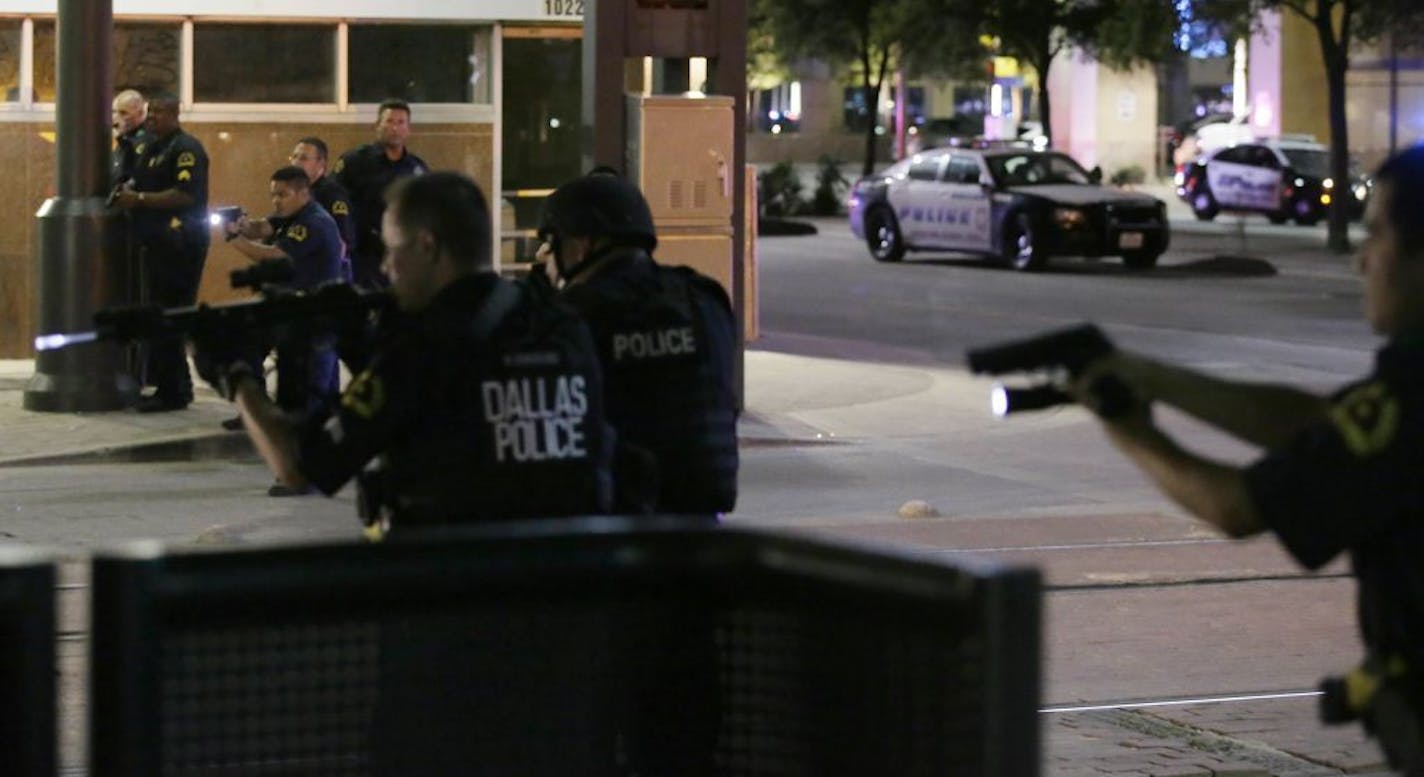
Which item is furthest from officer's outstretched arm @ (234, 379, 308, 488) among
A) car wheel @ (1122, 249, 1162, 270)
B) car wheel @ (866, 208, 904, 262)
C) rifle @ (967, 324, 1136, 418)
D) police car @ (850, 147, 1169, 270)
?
car wheel @ (866, 208, 904, 262)

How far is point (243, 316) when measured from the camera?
4402mm

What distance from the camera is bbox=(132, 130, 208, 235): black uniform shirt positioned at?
46.9 feet

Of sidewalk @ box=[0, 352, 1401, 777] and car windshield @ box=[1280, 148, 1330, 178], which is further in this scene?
car windshield @ box=[1280, 148, 1330, 178]

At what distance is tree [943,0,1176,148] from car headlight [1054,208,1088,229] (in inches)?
Result: 455

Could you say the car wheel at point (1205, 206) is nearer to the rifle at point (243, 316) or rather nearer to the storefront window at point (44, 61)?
the storefront window at point (44, 61)

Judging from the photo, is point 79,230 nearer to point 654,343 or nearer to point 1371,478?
point 654,343

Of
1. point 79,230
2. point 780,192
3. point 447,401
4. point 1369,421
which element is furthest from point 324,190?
point 780,192

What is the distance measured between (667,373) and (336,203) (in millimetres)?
8442

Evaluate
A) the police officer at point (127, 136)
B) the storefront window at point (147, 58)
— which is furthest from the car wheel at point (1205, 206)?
the police officer at point (127, 136)

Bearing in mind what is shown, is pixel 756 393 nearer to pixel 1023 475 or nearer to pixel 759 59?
pixel 1023 475

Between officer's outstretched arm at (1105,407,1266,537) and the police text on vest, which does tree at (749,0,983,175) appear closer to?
the police text on vest

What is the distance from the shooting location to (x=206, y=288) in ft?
58.7

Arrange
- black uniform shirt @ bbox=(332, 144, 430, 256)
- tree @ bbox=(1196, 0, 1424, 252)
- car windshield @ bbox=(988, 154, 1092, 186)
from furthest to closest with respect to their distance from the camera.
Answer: tree @ bbox=(1196, 0, 1424, 252)
car windshield @ bbox=(988, 154, 1092, 186)
black uniform shirt @ bbox=(332, 144, 430, 256)

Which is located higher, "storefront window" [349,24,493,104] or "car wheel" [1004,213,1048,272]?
"storefront window" [349,24,493,104]
